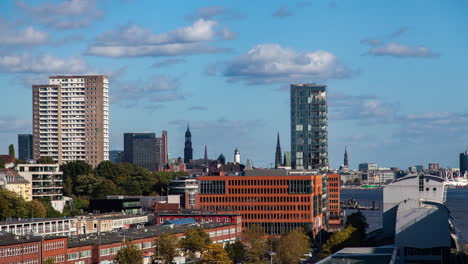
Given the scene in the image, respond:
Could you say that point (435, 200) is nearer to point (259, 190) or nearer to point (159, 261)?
point (259, 190)

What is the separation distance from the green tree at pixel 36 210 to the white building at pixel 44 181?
19404 millimetres

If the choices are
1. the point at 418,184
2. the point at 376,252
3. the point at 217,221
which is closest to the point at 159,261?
the point at 376,252

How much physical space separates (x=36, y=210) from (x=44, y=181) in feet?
82.5

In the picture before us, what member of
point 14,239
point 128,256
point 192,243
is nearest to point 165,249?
point 192,243

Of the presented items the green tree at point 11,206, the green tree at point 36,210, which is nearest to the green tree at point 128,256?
the green tree at point 11,206

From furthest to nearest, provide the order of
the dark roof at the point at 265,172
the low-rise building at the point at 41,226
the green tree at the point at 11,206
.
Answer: the dark roof at the point at 265,172
the green tree at the point at 11,206
the low-rise building at the point at 41,226

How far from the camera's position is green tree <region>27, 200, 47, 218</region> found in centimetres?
15179

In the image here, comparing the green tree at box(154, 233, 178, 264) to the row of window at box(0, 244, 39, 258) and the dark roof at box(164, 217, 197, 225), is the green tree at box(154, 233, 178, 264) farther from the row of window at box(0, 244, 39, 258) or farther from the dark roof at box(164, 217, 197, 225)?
the dark roof at box(164, 217, 197, 225)

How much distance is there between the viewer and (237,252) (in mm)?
121312

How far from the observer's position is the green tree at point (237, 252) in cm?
12017

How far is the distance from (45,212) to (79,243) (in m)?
52.1

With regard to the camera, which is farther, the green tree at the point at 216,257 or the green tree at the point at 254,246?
the green tree at the point at 254,246

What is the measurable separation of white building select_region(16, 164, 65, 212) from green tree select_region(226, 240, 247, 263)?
62.6 metres

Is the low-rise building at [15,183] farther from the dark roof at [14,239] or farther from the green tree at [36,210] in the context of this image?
the dark roof at [14,239]
